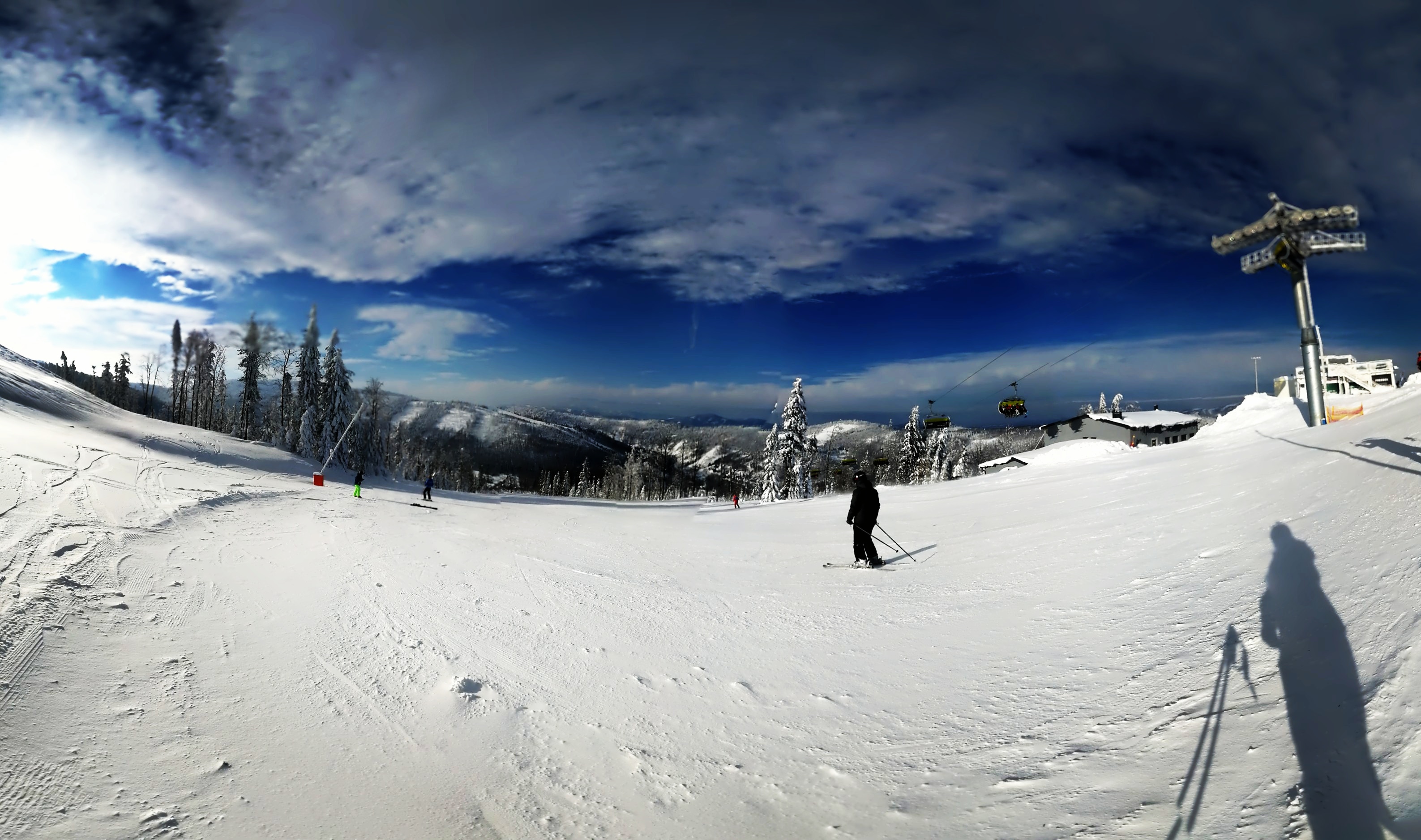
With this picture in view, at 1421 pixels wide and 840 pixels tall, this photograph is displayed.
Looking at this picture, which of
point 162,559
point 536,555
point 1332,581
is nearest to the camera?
point 1332,581

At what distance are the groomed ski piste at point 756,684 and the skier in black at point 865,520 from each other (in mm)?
1050

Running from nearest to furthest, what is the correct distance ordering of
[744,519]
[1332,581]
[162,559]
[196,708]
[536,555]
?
[196,708]
[1332,581]
[162,559]
[536,555]
[744,519]

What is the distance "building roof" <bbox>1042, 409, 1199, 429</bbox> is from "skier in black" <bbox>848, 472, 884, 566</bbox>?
204 feet

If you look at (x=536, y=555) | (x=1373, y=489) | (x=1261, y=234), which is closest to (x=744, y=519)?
(x=536, y=555)

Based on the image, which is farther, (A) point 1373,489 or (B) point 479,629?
(B) point 479,629

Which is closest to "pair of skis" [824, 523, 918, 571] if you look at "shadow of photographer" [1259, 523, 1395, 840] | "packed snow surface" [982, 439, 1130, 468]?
"shadow of photographer" [1259, 523, 1395, 840]

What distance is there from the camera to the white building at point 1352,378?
3906 centimetres

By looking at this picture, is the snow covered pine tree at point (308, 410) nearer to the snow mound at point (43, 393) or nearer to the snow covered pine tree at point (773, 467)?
the snow mound at point (43, 393)

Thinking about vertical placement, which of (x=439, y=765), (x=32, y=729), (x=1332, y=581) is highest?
(x=1332, y=581)

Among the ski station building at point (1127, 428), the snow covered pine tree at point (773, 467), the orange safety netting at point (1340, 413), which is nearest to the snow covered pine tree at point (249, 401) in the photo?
the snow covered pine tree at point (773, 467)

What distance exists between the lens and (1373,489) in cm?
643

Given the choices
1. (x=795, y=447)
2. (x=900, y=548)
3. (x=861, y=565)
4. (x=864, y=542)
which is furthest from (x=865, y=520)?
(x=795, y=447)

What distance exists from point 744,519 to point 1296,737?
57.7 ft

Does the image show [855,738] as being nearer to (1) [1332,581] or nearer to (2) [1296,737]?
(2) [1296,737]
